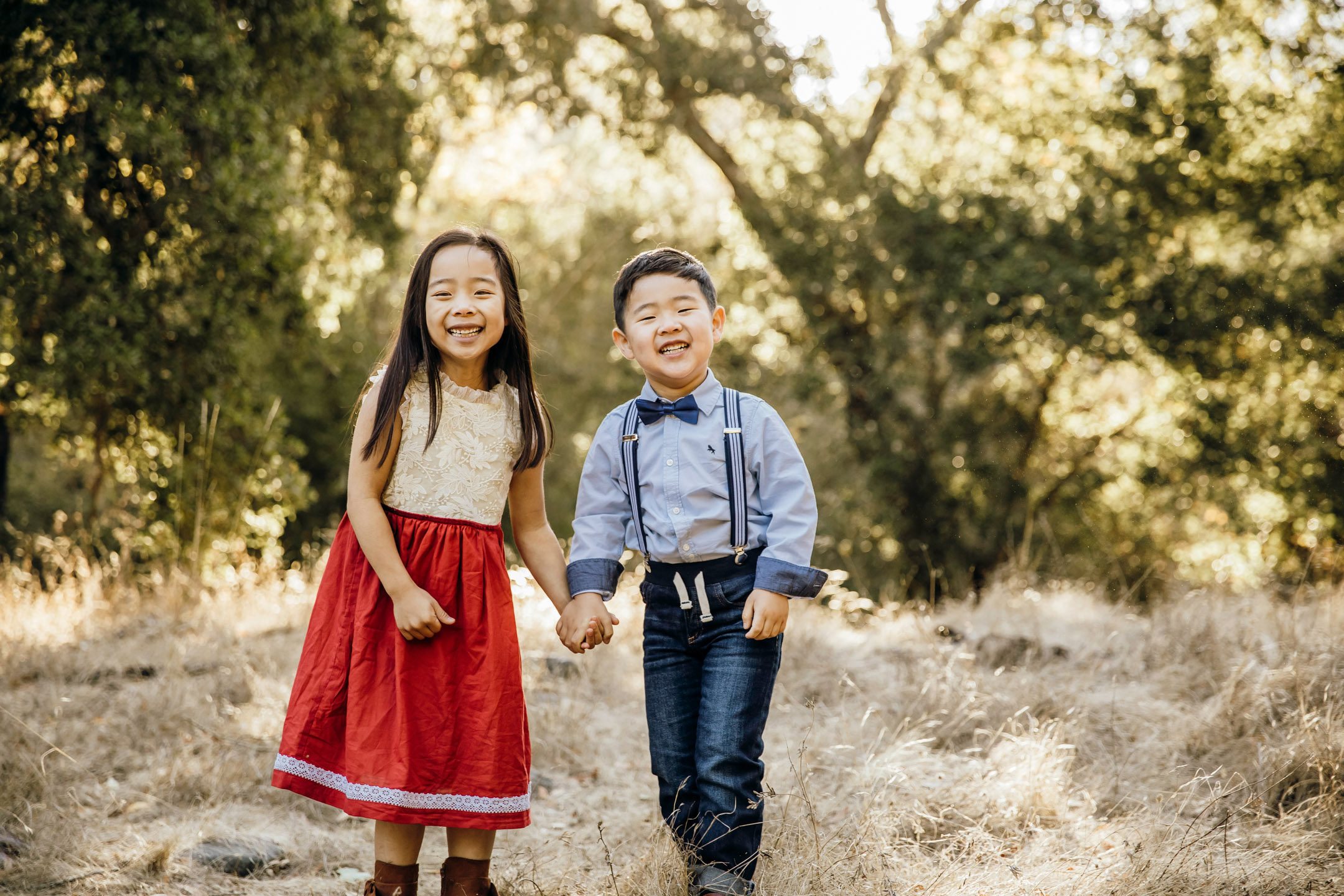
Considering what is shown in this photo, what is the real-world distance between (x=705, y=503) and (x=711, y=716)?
506mm

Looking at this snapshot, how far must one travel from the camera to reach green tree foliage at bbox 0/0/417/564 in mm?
6184

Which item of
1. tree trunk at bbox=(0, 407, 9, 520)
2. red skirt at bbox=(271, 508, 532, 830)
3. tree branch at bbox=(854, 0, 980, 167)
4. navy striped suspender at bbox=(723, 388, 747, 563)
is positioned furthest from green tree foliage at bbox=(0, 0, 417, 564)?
tree branch at bbox=(854, 0, 980, 167)

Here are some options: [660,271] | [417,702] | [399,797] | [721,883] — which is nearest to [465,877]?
[399,797]

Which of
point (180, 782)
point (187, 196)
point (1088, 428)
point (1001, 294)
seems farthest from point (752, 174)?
point (180, 782)

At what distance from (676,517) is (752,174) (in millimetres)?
9768

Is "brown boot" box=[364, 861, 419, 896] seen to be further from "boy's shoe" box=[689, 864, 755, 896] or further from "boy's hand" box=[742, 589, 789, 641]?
"boy's hand" box=[742, 589, 789, 641]

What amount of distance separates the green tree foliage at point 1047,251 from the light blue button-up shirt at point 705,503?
733 centimetres

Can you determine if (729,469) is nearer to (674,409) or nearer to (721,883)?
(674,409)

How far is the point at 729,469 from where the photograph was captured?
248cm

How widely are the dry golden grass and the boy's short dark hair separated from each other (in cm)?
126

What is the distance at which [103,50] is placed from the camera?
243 inches

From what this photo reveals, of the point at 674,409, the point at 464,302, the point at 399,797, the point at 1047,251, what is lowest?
the point at 399,797

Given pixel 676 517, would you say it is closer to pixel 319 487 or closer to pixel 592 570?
pixel 592 570

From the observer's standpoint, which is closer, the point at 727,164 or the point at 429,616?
the point at 429,616
